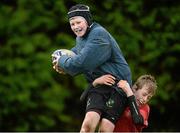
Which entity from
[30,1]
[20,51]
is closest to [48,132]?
[20,51]

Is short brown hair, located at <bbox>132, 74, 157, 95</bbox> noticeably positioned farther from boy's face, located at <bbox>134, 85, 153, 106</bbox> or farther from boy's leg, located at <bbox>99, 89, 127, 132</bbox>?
boy's leg, located at <bbox>99, 89, 127, 132</bbox>

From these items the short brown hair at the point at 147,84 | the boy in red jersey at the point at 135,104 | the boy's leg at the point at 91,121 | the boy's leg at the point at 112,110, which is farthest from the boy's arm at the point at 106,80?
the short brown hair at the point at 147,84

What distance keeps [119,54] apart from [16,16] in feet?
15.4

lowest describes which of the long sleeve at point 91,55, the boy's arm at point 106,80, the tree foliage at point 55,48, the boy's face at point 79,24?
the tree foliage at point 55,48

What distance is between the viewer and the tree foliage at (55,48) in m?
11.0

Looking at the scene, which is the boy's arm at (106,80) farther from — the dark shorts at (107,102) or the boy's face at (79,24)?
the boy's face at (79,24)

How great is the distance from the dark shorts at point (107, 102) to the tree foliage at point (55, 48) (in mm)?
4417

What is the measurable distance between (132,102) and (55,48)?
4.63 meters

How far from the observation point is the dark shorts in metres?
6.53

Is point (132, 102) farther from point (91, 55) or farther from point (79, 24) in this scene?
point (79, 24)

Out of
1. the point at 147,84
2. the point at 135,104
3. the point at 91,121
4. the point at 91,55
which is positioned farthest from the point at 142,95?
the point at 91,55

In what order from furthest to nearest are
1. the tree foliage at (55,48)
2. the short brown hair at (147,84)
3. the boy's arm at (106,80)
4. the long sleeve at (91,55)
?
the tree foliage at (55,48)
the short brown hair at (147,84)
the boy's arm at (106,80)
the long sleeve at (91,55)

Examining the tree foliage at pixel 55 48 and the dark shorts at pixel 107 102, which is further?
the tree foliage at pixel 55 48

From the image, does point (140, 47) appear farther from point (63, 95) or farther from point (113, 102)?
point (113, 102)
